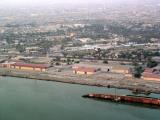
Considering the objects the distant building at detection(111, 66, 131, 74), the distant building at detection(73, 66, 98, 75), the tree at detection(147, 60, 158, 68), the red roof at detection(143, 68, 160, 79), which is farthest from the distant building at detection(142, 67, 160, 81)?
the distant building at detection(73, 66, 98, 75)

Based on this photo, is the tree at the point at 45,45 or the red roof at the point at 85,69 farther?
the tree at the point at 45,45

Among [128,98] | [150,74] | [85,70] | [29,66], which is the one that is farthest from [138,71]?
[29,66]

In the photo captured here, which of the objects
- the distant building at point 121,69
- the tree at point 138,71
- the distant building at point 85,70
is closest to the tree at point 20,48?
the distant building at point 85,70

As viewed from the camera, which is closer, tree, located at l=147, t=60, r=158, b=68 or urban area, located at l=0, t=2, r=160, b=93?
urban area, located at l=0, t=2, r=160, b=93

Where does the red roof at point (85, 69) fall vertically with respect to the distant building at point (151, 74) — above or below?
Answer: above

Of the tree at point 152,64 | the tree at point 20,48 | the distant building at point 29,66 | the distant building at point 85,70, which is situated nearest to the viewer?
the distant building at point 85,70

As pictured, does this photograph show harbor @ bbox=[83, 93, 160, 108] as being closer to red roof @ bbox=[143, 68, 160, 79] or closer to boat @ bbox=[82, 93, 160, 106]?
boat @ bbox=[82, 93, 160, 106]

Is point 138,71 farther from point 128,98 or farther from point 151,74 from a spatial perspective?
point 128,98

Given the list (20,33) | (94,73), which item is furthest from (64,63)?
(20,33)

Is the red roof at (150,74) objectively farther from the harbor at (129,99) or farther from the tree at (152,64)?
the harbor at (129,99)
